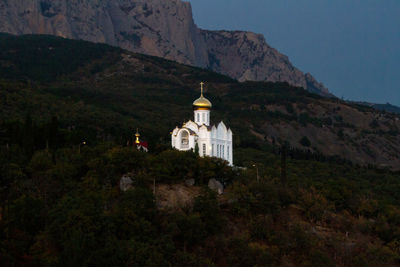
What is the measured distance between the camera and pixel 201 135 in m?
65.0

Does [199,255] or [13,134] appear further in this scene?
[13,134]

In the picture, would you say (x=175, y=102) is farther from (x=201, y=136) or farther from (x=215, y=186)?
(x=215, y=186)

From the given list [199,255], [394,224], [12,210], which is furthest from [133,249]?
[394,224]

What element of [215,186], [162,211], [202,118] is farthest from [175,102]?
[162,211]

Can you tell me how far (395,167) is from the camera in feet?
484

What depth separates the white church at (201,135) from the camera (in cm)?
6481

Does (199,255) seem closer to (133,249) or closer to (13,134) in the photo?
(133,249)

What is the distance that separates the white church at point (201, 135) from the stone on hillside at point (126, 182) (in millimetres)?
8019

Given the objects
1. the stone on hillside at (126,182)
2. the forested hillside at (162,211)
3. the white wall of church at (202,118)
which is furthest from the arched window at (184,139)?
the stone on hillside at (126,182)

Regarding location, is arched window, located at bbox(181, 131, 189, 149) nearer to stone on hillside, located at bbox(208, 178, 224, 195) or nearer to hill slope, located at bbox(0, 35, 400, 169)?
stone on hillside, located at bbox(208, 178, 224, 195)

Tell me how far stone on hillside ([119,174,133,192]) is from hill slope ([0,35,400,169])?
48.2 meters

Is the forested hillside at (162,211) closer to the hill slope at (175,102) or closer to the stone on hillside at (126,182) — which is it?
the stone on hillside at (126,182)

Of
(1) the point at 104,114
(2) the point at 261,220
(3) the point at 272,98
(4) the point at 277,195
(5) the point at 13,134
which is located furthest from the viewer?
(3) the point at 272,98

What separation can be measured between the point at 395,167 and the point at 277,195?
3666 inches
